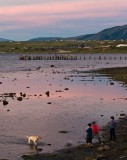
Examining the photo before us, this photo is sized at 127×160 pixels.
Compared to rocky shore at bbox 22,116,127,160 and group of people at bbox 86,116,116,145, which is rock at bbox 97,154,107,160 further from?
group of people at bbox 86,116,116,145

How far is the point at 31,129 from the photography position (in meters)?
37.8

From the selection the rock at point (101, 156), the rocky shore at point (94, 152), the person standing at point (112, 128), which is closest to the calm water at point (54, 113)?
the rocky shore at point (94, 152)

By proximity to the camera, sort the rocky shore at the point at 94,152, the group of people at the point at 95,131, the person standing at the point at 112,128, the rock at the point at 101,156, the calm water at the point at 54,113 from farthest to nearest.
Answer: the calm water at the point at 54,113, the person standing at the point at 112,128, the group of people at the point at 95,131, the rocky shore at the point at 94,152, the rock at the point at 101,156

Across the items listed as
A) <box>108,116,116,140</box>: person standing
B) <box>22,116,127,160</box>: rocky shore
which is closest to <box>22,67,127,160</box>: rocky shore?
<box>22,116,127,160</box>: rocky shore

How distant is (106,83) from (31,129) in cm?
4015

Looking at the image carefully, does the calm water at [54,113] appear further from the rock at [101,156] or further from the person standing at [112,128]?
the rock at [101,156]

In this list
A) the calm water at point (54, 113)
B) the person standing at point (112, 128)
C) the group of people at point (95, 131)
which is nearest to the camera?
the group of people at point (95, 131)

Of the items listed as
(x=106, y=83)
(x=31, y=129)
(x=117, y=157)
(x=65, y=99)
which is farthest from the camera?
(x=106, y=83)

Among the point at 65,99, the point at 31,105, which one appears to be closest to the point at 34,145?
the point at 31,105

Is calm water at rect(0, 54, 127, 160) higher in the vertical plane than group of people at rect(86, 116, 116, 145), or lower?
lower

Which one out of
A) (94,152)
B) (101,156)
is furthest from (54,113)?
(101,156)

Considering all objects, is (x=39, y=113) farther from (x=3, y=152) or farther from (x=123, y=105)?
(x=3, y=152)

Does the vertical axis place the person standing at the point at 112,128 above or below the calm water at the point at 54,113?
above

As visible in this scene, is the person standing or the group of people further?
the person standing
